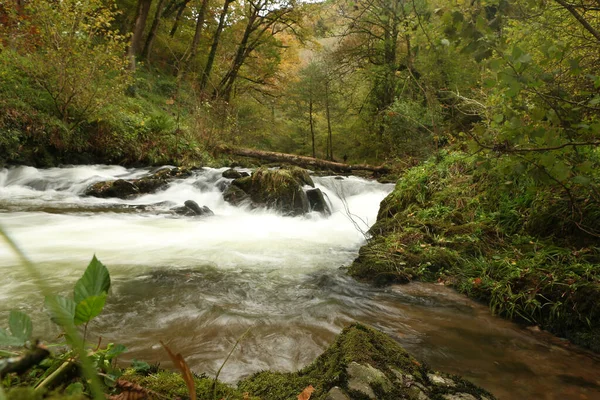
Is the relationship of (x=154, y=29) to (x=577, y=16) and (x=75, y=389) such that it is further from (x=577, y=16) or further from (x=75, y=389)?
(x=75, y=389)

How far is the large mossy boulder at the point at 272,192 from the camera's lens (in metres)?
8.37

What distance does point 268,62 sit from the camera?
1930 cm

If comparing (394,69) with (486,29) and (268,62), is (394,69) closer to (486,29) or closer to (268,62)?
(268,62)

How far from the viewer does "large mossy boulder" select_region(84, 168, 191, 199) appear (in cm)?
826

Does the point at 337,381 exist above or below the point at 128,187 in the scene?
above

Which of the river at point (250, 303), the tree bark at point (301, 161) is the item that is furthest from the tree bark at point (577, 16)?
the tree bark at point (301, 161)

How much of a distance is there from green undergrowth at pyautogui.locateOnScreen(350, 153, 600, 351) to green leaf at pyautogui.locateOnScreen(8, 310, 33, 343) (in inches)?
109

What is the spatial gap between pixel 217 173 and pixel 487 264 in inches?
320

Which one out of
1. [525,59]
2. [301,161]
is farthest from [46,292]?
[301,161]

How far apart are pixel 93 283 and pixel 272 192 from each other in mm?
7592

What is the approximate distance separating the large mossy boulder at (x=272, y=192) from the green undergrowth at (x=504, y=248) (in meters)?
2.93

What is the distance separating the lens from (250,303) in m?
3.45

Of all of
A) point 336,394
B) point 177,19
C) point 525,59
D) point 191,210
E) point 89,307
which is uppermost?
point 177,19

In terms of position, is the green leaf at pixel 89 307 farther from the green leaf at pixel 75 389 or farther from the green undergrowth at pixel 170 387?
the green undergrowth at pixel 170 387
